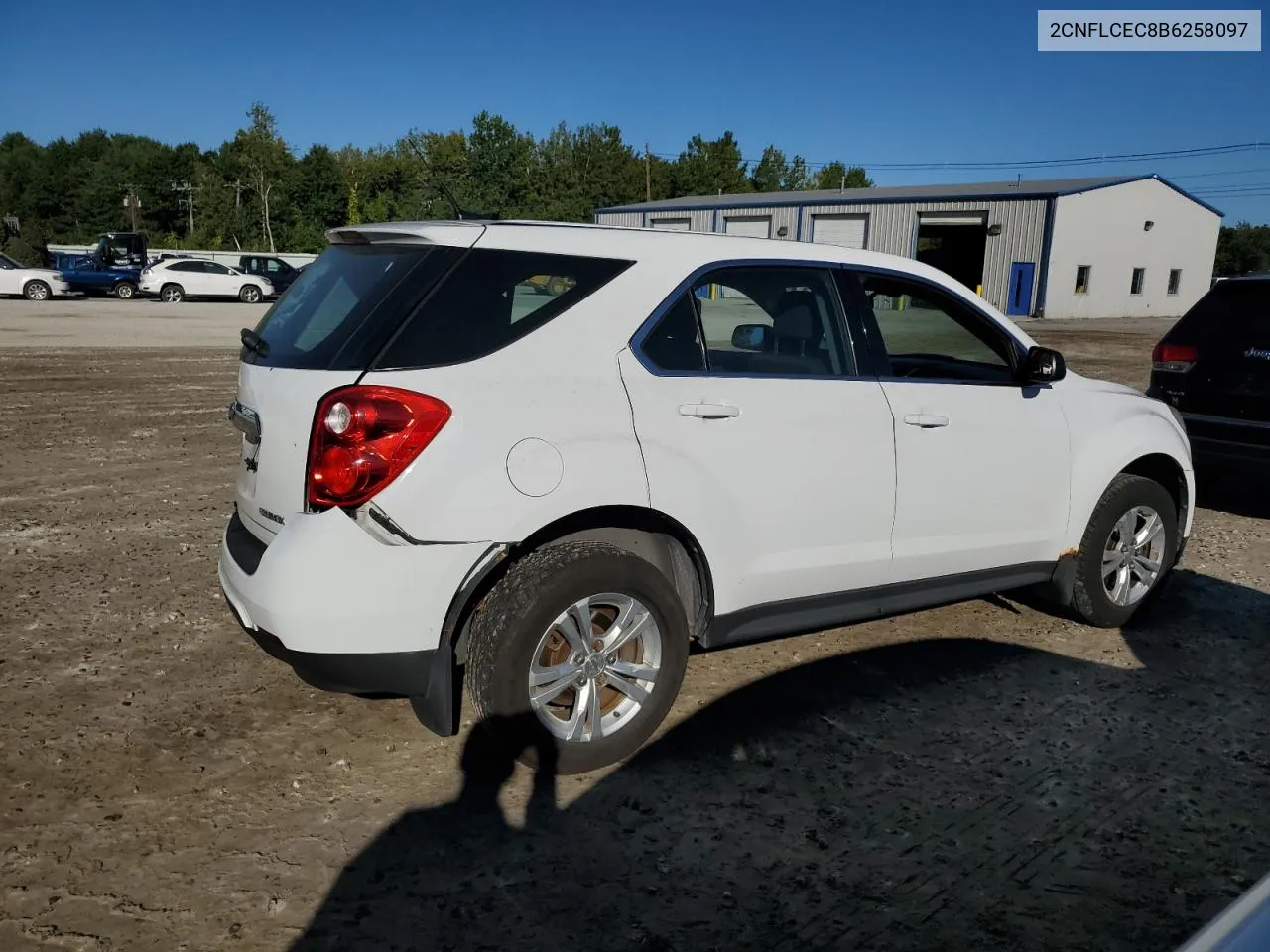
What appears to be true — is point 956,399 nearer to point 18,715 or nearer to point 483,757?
point 483,757

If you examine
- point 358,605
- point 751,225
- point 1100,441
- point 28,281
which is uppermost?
point 751,225

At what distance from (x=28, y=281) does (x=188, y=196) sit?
65.5 m

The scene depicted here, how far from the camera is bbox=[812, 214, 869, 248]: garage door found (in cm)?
4612

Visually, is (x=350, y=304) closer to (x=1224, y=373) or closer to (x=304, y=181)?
(x=1224, y=373)

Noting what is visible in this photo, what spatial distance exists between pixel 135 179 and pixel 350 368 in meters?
100

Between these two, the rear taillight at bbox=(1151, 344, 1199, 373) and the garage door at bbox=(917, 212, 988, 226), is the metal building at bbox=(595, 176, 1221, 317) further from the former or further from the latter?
the rear taillight at bbox=(1151, 344, 1199, 373)

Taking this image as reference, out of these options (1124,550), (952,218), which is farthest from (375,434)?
(952,218)

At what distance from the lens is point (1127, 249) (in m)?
46.2

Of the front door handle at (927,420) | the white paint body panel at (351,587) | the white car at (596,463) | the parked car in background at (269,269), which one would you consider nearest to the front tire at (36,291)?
the parked car in background at (269,269)

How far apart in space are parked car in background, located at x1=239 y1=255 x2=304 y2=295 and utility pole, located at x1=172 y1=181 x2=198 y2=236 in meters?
53.4

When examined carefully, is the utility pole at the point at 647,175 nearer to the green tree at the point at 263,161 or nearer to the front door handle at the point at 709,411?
the green tree at the point at 263,161

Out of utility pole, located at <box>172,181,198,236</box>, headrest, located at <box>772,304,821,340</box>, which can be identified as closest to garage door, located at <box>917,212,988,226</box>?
headrest, located at <box>772,304,821,340</box>

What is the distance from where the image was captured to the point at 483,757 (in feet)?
11.8

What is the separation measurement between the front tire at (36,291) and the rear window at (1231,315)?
33988 millimetres
